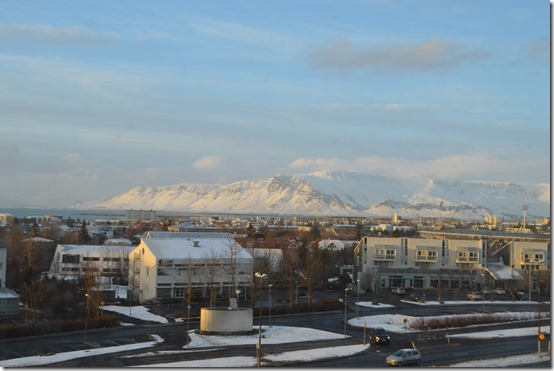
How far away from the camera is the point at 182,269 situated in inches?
1211

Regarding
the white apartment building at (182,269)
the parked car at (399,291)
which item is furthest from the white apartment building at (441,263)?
the white apartment building at (182,269)

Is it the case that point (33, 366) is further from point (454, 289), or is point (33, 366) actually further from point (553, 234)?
point (454, 289)

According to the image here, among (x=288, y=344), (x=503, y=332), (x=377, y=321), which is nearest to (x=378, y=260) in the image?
(x=377, y=321)

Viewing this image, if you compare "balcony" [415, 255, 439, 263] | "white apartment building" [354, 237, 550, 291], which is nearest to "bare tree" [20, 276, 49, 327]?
"white apartment building" [354, 237, 550, 291]

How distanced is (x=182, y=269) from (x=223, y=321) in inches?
390

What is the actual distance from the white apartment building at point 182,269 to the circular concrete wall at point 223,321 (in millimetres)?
7769

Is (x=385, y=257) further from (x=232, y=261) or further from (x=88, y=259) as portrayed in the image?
(x=88, y=259)

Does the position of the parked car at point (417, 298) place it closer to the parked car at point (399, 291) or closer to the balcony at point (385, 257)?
the parked car at point (399, 291)

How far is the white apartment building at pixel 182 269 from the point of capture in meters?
30.3

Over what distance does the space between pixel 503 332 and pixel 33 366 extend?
14740 mm

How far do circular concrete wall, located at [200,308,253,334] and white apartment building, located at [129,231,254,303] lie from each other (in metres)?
7.77

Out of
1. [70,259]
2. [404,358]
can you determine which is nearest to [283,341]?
[404,358]

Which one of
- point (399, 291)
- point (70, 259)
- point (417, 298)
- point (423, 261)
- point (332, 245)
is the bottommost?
point (417, 298)

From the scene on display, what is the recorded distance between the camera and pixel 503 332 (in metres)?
22.0
